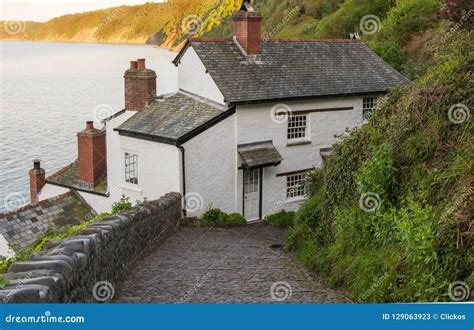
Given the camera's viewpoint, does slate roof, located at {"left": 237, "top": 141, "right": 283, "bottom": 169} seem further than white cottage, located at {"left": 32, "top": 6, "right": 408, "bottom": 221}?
Yes

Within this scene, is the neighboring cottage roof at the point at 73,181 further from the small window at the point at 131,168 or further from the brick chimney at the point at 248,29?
the brick chimney at the point at 248,29

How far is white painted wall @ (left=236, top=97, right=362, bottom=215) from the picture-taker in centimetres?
2227

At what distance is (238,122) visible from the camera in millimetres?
21859

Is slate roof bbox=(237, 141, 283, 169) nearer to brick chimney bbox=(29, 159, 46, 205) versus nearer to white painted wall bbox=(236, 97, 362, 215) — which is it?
white painted wall bbox=(236, 97, 362, 215)

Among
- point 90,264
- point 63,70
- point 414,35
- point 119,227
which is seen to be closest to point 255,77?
point 119,227

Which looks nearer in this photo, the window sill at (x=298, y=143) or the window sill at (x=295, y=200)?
the window sill at (x=298, y=143)

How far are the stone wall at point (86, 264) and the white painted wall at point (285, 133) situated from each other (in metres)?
8.75

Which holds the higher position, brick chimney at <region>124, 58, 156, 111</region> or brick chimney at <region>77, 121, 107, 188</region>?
brick chimney at <region>124, 58, 156, 111</region>

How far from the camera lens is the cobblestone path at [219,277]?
956 cm

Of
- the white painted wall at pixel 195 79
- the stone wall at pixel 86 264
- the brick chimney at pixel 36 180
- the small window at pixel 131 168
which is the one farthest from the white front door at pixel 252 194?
the brick chimney at pixel 36 180

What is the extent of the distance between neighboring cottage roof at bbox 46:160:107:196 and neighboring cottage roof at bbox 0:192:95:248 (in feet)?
1.70

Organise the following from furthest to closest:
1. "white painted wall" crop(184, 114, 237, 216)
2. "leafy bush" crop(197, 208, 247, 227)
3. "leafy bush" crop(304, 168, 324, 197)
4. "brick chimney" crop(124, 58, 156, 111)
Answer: "brick chimney" crop(124, 58, 156, 111) → "white painted wall" crop(184, 114, 237, 216) → "leafy bush" crop(197, 208, 247, 227) → "leafy bush" crop(304, 168, 324, 197)

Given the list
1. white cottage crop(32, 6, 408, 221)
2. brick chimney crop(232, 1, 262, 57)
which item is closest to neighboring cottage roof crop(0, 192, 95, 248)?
white cottage crop(32, 6, 408, 221)

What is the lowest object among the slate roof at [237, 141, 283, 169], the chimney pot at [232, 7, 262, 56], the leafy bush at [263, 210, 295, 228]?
the leafy bush at [263, 210, 295, 228]
